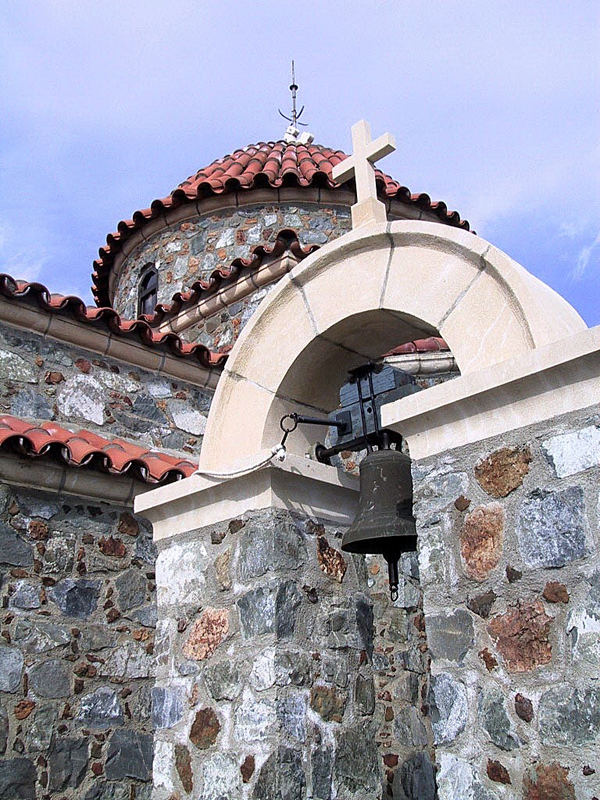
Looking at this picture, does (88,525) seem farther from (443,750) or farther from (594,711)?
(594,711)

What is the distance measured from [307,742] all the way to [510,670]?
912 millimetres

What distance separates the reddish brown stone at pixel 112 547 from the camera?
4.74 metres

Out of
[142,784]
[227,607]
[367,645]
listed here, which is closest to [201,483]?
[227,607]

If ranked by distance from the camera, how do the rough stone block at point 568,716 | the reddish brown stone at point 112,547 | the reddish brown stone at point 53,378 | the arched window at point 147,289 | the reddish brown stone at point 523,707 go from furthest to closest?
1. the arched window at point 147,289
2. the reddish brown stone at point 53,378
3. the reddish brown stone at point 112,547
4. the reddish brown stone at point 523,707
5. the rough stone block at point 568,716

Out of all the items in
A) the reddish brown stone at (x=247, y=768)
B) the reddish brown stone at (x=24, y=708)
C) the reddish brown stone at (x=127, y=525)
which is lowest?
the reddish brown stone at (x=247, y=768)

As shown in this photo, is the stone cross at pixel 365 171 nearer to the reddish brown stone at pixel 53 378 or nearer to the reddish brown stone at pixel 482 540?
the reddish brown stone at pixel 482 540

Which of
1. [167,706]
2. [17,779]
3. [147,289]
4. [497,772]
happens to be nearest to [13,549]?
[17,779]

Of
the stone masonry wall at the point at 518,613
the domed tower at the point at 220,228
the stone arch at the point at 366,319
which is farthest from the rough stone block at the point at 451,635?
the domed tower at the point at 220,228

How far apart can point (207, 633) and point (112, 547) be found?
183 cm

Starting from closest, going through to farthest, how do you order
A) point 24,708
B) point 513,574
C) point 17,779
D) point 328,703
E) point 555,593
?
point 555,593
point 513,574
point 328,703
point 17,779
point 24,708

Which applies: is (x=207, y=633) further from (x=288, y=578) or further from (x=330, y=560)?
(x=330, y=560)

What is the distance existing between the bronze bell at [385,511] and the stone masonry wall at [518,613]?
1.05ft

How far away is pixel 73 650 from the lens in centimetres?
444

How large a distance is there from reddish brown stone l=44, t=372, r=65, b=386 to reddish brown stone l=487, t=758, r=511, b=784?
4164 mm
